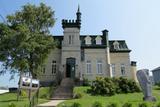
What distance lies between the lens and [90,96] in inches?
1096

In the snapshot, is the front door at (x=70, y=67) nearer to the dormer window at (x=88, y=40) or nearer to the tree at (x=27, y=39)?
the dormer window at (x=88, y=40)

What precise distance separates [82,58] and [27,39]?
35.6ft

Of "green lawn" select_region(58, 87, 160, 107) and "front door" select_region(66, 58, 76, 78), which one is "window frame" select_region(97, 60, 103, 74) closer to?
"front door" select_region(66, 58, 76, 78)

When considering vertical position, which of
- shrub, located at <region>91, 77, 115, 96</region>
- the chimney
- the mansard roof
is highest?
the mansard roof

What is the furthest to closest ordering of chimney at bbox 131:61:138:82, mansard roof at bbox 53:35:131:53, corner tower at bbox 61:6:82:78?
chimney at bbox 131:61:138:82
mansard roof at bbox 53:35:131:53
corner tower at bbox 61:6:82:78

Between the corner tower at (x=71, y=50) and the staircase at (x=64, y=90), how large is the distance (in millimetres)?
1828

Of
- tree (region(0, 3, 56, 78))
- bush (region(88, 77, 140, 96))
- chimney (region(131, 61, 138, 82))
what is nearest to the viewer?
bush (region(88, 77, 140, 96))

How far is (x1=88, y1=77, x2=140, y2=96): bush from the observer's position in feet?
97.0

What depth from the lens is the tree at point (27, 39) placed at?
30703 millimetres

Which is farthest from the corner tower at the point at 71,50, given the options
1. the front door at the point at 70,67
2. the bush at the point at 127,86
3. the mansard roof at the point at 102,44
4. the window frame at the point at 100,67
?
the bush at the point at 127,86

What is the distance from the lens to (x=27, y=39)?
31359 mm

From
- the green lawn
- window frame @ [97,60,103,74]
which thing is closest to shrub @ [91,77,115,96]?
the green lawn

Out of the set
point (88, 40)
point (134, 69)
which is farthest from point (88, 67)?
point (134, 69)

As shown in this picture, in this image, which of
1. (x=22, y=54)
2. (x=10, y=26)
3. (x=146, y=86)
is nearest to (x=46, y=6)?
(x=10, y=26)
